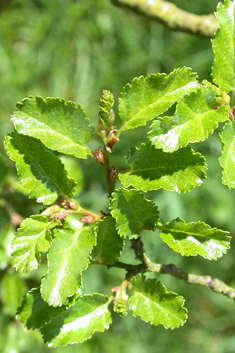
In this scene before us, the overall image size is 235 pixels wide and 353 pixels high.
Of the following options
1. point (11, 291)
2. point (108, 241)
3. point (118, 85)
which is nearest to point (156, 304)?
point (108, 241)

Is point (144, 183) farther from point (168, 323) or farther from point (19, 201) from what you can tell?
point (19, 201)

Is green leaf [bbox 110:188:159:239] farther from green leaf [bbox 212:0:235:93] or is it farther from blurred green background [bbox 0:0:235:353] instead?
blurred green background [bbox 0:0:235:353]

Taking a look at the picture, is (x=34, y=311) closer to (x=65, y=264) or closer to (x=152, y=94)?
(x=65, y=264)

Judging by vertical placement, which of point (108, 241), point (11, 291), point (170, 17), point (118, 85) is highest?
point (170, 17)

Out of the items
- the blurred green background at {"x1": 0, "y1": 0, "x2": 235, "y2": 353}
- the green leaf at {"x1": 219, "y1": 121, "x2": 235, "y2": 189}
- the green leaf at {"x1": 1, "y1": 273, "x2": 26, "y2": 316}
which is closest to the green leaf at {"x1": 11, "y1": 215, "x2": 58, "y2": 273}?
the green leaf at {"x1": 219, "y1": 121, "x2": 235, "y2": 189}

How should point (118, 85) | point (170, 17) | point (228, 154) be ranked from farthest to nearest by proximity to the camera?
point (118, 85) → point (170, 17) → point (228, 154)

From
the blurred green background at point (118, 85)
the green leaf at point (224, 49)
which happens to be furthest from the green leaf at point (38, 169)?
the blurred green background at point (118, 85)

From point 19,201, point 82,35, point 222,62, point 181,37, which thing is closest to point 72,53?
point 82,35
